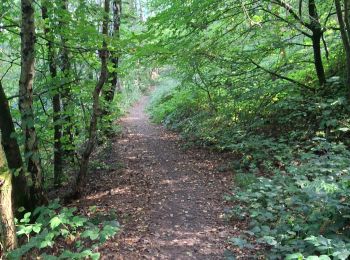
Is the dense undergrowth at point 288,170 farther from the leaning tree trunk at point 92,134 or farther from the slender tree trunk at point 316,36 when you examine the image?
the leaning tree trunk at point 92,134

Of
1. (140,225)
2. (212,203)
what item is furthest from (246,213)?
(140,225)

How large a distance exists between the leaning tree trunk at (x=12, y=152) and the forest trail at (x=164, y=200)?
149cm

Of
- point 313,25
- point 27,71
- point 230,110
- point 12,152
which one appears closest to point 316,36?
point 313,25

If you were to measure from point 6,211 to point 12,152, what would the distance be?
190 centimetres

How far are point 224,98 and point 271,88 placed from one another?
1356 mm

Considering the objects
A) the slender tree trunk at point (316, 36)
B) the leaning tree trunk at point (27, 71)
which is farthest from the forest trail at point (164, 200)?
the slender tree trunk at point (316, 36)

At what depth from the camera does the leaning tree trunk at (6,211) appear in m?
3.49

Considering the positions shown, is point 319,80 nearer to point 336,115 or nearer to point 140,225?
point 336,115

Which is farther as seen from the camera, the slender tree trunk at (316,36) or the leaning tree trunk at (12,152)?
the slender tree trunk at (316,36)

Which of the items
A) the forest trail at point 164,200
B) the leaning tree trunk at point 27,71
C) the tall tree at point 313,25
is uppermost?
the tall tree at point 313,25

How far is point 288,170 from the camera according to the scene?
558 cm

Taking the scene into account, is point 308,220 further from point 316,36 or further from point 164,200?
point 316,36

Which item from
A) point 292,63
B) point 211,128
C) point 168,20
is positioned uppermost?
point 168,20

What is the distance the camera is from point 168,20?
8.07 metres
